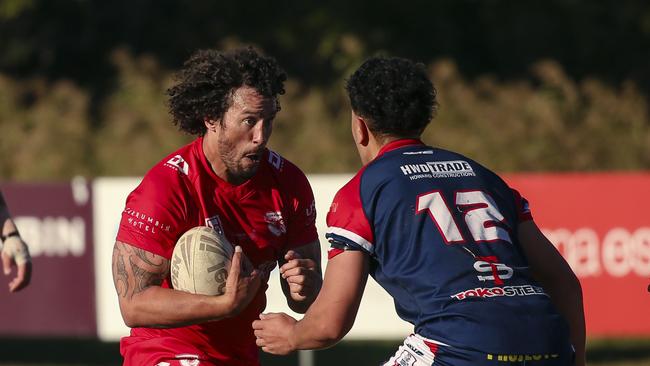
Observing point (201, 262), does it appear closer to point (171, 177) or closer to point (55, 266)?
point (171, 177)

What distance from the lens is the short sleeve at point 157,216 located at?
5.20 metres

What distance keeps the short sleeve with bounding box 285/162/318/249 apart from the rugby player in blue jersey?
3.21ft

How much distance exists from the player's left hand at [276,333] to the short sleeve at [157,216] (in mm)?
580

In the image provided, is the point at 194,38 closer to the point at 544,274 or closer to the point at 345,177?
the point at 345,177

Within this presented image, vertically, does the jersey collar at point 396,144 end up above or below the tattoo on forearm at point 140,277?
above

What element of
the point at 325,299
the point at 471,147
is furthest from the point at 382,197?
the point at 471,147

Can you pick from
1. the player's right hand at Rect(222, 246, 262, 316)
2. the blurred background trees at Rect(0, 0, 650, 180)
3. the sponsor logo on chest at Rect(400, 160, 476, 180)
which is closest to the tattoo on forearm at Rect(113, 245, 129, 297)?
the player's right hand at Rect(222, 246, 262, 316)

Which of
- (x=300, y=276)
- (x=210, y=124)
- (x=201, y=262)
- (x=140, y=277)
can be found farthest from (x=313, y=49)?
(x=201, y=262)

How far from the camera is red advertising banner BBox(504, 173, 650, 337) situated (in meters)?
10.4

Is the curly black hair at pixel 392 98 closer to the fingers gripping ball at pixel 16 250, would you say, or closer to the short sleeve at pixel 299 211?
the short sleeve at pixel 299 211

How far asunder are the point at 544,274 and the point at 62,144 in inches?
448

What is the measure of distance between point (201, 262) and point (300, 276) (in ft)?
1.50

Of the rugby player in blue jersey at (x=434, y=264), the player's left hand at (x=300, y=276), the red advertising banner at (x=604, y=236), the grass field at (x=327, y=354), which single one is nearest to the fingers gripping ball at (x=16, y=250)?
the player's left hand at (x=300, y=276)

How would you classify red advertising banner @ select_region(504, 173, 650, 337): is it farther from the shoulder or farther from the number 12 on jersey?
the number 12 on jersey
